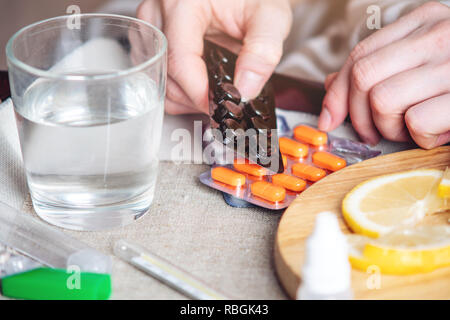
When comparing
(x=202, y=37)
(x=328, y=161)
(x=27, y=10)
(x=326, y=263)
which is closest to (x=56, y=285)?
(x=326, y=263)

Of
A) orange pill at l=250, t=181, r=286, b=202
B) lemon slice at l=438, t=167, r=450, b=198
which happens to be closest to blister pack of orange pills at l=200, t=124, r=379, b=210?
orange pill at l=250, t=181, r=286, b=202

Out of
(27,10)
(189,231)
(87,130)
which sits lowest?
(27,10)

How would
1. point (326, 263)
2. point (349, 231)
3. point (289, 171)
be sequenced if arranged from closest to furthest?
point (326, 263) < point (349, 231) < point (289, 171)

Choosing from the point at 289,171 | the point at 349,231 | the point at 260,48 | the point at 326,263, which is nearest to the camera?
the point at 326,263

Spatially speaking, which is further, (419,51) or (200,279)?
(419,51)

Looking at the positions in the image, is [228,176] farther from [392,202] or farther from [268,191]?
[392,202]
